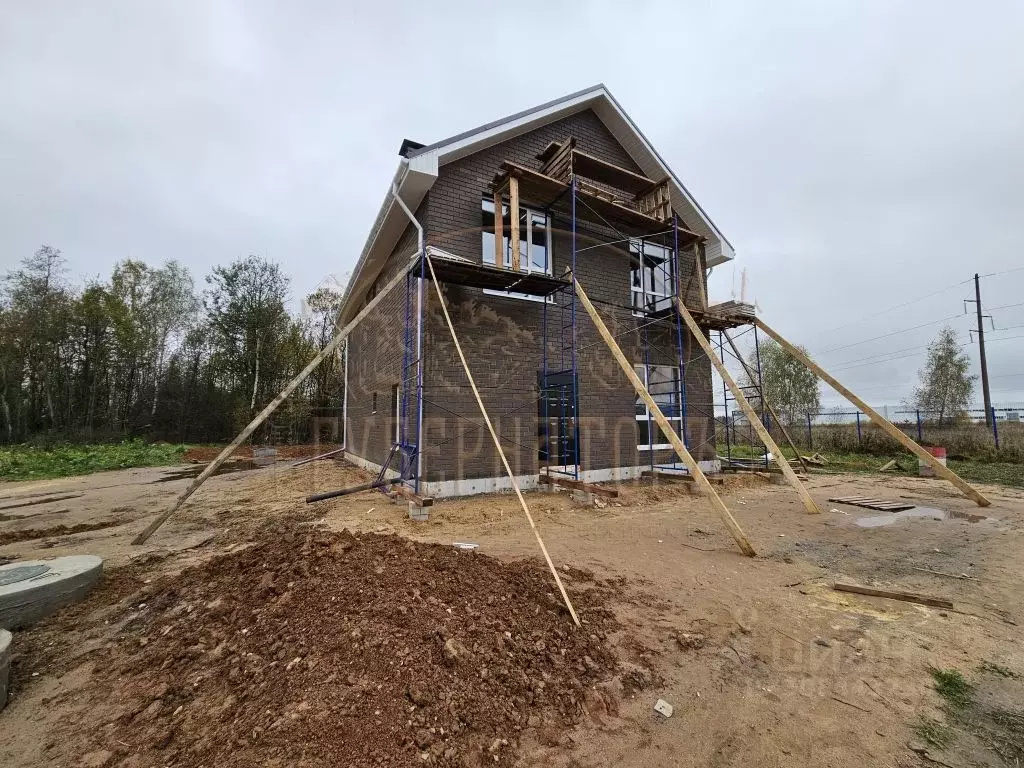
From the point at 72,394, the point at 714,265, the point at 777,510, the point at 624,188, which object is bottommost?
the point at 777,510

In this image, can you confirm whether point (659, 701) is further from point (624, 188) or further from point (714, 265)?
point (714, 265)

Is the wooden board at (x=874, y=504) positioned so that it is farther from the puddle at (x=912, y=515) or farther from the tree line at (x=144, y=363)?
the tree line at (x=144, y=363)

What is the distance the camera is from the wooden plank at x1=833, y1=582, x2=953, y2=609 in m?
3.81

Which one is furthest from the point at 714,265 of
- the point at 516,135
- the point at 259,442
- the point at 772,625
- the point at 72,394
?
the point at 72,394

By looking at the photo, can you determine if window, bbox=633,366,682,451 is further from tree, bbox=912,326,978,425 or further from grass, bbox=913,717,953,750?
tree, bbox=912,326,978,425

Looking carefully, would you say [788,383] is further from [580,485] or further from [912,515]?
[580,485]

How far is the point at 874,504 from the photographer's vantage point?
7.92m

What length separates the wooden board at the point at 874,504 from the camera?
7.70m

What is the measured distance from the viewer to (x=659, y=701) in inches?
101

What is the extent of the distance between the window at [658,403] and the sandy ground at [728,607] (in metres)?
2.42

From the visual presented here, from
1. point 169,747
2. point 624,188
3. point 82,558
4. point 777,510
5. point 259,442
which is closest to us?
point 169,747

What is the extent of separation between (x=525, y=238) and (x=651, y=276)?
413cm

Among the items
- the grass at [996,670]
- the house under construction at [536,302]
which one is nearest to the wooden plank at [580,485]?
the house under construction at [536,302]

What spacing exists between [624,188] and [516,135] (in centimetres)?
314
